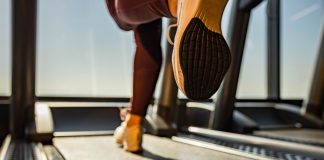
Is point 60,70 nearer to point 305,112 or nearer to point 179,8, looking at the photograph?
point 179,8

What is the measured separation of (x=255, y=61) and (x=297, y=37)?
2.27ft

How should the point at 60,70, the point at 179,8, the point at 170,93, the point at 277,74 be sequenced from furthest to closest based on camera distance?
the point at 277,74
the point at 60,70
the point at 170,93
the point at 179,8

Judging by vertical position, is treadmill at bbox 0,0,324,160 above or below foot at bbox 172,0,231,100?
below

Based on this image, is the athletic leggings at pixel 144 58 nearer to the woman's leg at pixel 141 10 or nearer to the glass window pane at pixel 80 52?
the woman's leg at pixel 141 10

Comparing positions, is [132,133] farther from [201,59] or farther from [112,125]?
[112,125]

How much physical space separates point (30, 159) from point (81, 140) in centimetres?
48

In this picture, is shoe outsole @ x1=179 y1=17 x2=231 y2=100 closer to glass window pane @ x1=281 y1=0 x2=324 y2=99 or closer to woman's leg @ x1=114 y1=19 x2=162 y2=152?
woman's leg @ x1=114 y1=19 x2=162 y2=152

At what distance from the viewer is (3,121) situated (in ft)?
6.73

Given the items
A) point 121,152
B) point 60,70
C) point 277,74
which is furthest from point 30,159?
point 277,74

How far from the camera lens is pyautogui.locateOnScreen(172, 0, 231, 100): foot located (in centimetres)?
88

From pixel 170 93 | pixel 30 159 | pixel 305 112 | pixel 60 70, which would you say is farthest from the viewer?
pixel 305 112

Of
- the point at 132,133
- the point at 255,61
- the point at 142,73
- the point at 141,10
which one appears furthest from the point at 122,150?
the point at 255,61

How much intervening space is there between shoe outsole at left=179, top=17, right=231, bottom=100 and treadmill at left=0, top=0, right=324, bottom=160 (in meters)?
0.57

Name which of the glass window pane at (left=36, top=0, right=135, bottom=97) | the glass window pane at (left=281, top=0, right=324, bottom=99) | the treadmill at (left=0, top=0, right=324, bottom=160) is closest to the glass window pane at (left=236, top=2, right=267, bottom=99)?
the glass window pane at (left=281, top=0, right=324, bottom=99)
